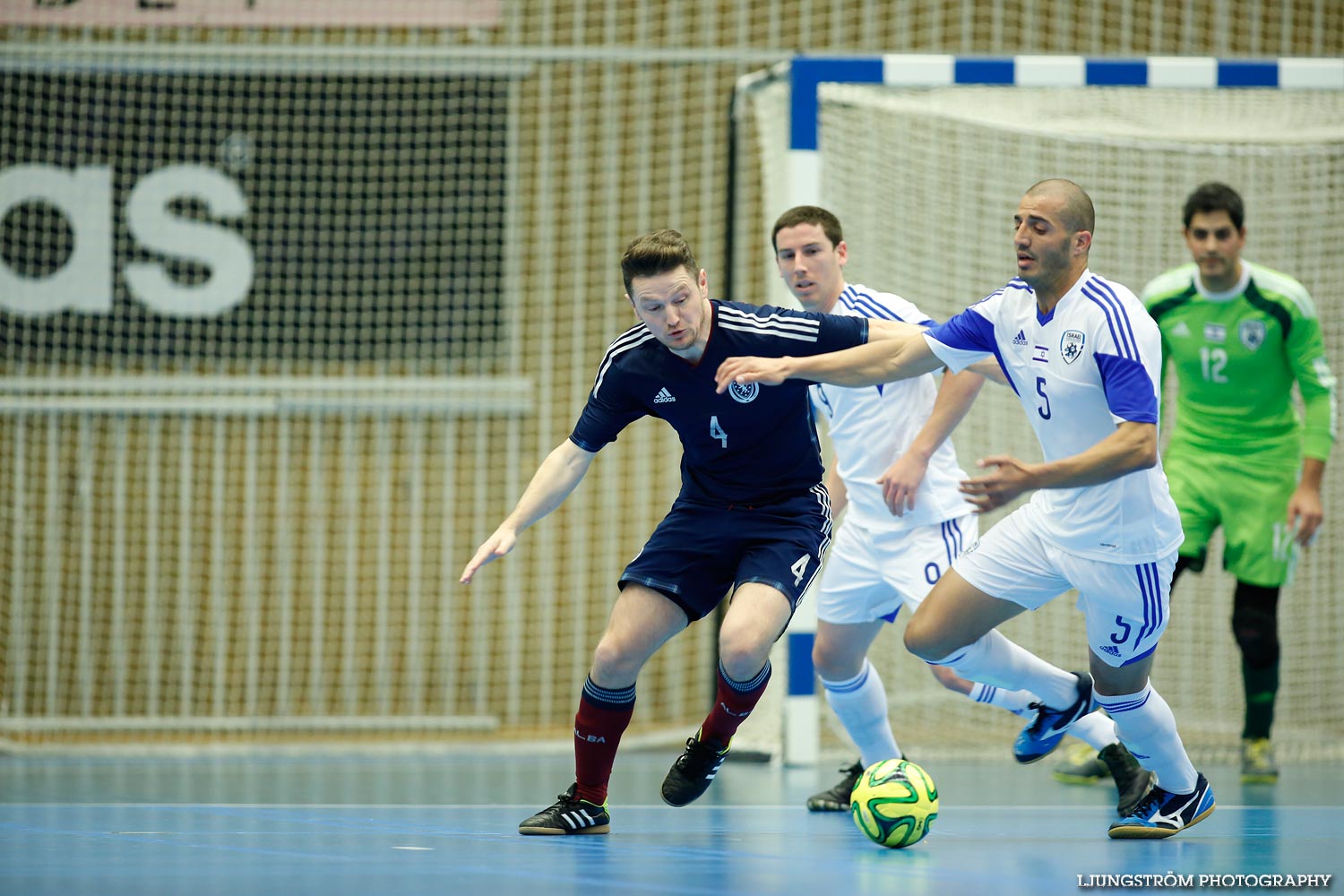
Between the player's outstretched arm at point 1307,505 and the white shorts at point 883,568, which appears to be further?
the player's outstretched arm at point 1307,505

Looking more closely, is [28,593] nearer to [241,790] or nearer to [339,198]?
[339,198]

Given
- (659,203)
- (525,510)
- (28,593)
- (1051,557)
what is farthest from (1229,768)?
(28,593)

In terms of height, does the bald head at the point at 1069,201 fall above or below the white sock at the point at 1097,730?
above

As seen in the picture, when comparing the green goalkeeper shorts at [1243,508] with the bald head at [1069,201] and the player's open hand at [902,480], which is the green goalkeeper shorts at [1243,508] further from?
the bald head at [1069,201]

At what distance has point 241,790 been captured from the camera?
591cm

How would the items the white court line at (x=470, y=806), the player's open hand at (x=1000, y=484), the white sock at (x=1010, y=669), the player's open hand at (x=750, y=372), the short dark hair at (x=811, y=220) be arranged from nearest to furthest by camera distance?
the player's open hand at (x=1000, y=484)
the player's open hand at (x=750, y=372)
the white sock at (x=1010, y=669)
the short dark hair at (x=811, y=220)
the white court line at (x=470, y=806)

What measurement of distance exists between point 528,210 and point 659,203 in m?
0.82

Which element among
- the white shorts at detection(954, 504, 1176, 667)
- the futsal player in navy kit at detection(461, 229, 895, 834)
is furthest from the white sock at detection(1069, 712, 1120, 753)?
the futsal player in navy kit at detection(461, 229, 895, 834)

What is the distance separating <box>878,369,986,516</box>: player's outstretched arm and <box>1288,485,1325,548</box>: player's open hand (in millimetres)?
1984

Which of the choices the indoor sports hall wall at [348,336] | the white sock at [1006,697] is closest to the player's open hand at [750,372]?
the white sock at [1006,697]

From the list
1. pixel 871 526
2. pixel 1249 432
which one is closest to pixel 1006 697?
pixel 871 526

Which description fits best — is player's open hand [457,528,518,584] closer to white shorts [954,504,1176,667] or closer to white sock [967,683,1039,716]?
white shorts [954,504,1176,667]

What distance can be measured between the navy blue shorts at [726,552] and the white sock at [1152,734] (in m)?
0.93

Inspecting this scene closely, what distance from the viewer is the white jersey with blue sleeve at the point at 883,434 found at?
4898 mm
